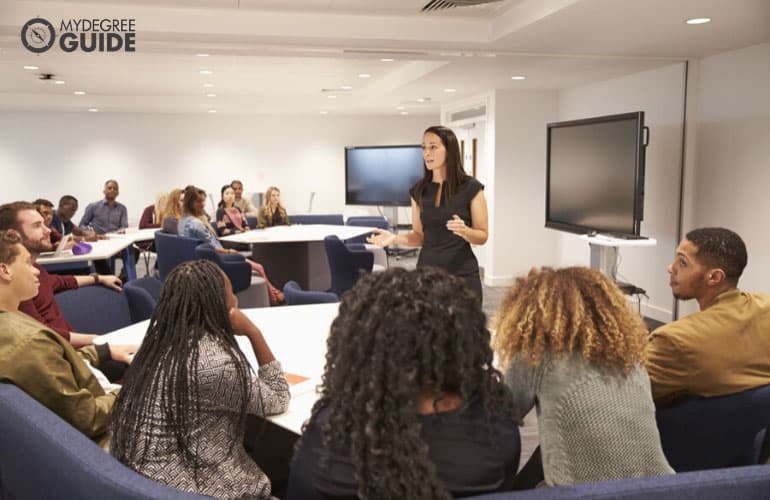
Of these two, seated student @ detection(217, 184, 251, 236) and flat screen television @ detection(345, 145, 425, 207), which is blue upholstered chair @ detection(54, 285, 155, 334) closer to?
seated student @ detection(217, 184, 251, 236)

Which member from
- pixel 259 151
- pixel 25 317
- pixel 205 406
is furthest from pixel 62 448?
pixel 259 151

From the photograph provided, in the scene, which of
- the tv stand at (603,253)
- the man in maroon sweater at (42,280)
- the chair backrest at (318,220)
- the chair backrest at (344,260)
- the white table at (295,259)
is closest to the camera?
the man in maroon sweater at (42,280)

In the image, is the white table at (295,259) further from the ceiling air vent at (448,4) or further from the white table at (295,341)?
the white table at (295,341)

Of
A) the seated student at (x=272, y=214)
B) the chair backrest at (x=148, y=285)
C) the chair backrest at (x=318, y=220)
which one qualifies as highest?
the seated student at (x=272, y=214)

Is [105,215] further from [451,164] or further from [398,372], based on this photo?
[398,372]

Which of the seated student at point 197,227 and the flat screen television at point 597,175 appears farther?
the seated student at point 197,227

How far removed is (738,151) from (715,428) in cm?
459

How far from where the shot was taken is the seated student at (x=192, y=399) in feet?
5.61

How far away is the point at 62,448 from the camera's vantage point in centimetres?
146

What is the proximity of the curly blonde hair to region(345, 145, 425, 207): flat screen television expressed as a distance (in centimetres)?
931

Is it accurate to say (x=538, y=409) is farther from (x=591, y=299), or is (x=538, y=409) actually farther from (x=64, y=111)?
(x=64, y=111)

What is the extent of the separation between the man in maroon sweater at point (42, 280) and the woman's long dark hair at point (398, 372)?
6.67ft

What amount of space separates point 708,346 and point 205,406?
149 cm

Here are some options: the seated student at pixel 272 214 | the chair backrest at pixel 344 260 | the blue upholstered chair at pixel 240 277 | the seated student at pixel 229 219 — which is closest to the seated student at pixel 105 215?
the seated student at pixel 229 219
